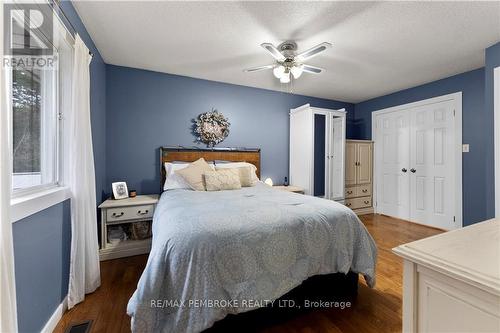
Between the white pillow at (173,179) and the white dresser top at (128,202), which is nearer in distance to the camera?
the white dresser top at (128,202)

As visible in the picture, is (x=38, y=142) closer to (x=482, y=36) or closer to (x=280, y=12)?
(x=280, y=12)

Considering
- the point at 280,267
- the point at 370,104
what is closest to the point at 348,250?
the point at 280,267

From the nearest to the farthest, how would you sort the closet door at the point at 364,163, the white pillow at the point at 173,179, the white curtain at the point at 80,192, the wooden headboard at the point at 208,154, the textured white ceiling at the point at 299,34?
the white curtain at the point at 80,192 < the textured white ceiling at the point at 299,34 < the white pillow at the point at 173,179 < the wooden headboard at the point at 208,154 < the closet door at the point at 364,163

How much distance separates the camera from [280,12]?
1914 mm

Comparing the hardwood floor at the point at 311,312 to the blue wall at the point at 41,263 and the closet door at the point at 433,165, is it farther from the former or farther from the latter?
the closet door at the point at 433,165

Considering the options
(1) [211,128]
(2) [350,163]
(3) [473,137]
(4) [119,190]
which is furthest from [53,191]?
(3) [473,137]

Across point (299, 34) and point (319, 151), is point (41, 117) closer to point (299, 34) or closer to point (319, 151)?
point (299, 34)

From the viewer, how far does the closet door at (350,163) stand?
4312 millimetres

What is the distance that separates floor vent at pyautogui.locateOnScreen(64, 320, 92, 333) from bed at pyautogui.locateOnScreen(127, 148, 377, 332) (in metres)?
0.65

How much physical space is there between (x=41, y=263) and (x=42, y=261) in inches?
0.6

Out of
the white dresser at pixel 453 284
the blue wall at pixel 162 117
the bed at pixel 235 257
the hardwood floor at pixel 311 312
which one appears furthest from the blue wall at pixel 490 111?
the blue wall at pixel 162 117

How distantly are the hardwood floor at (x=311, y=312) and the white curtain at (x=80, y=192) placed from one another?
0.48ft

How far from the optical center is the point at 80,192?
5.68ft

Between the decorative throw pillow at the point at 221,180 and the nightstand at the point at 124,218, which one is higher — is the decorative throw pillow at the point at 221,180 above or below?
above
